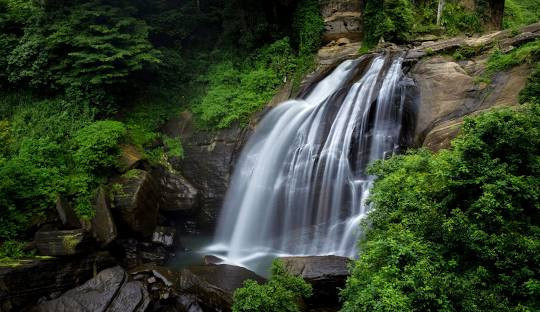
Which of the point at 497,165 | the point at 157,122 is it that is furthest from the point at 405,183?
the point at 157,122

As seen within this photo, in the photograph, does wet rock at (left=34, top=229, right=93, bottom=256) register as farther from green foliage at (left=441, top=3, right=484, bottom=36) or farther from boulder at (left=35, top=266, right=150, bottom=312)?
green foliage at (left=441, top=3, right=484, bottom=36)

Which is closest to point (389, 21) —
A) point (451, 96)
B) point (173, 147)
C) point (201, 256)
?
point (451, 96)

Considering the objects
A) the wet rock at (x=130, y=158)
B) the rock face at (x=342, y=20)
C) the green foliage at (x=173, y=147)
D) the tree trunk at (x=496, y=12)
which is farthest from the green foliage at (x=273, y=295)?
the tree trunk at (x=496, y=12)

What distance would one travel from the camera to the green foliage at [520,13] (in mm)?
21359

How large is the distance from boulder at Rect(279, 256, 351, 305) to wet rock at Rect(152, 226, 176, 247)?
518cm

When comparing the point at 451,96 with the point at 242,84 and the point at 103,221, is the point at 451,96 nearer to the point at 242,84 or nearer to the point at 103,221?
the point at 242,84

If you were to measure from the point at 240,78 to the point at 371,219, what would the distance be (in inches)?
455

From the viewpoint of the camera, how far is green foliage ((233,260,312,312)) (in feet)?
21.7

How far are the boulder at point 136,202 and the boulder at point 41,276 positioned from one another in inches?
56.8

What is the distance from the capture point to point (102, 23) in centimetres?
1509

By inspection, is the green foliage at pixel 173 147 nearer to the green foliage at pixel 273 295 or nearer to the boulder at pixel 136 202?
the boulder at pixel 136 202

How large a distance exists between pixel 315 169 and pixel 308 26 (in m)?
8.83

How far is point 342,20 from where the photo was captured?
17.9 metres

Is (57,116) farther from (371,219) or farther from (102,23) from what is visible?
(371,219)
